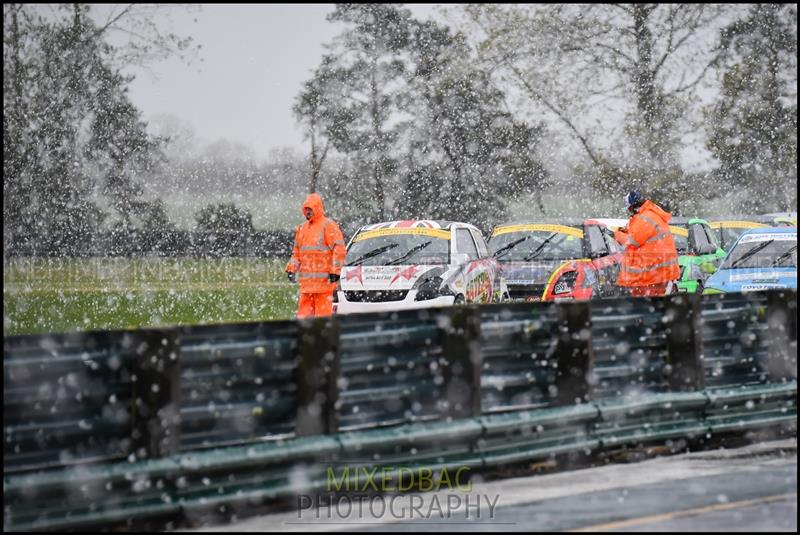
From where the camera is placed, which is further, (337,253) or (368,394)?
(337,253)

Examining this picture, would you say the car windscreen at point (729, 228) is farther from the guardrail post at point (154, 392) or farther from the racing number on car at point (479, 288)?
the guardrail post at point (154, 392)

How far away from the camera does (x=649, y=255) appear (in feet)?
49.1

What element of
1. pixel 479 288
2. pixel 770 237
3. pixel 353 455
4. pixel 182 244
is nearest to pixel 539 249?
pixel 479 288

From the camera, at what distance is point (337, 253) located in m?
16.4

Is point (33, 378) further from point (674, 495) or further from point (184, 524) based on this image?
point (674, 495)

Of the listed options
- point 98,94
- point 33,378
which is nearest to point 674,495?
point 33,378

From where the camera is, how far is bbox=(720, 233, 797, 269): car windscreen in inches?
693

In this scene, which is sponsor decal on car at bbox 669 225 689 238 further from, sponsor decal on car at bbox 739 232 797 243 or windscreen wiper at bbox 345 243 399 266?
windscreen wiper at bbox 345 243 399 266

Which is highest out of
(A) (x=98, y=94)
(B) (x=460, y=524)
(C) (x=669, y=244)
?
(A) (x=98, y=94)

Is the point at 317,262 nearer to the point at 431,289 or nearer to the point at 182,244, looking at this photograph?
the point at 431,289

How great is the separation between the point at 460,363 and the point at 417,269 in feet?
33.0

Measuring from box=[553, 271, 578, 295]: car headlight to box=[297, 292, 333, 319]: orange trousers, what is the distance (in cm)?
340

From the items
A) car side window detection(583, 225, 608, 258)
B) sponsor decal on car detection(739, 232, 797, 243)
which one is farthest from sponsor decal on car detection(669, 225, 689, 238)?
sponsor decal on car detection(739, 232, 797, 243)

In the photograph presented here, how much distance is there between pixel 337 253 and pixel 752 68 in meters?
32.7
